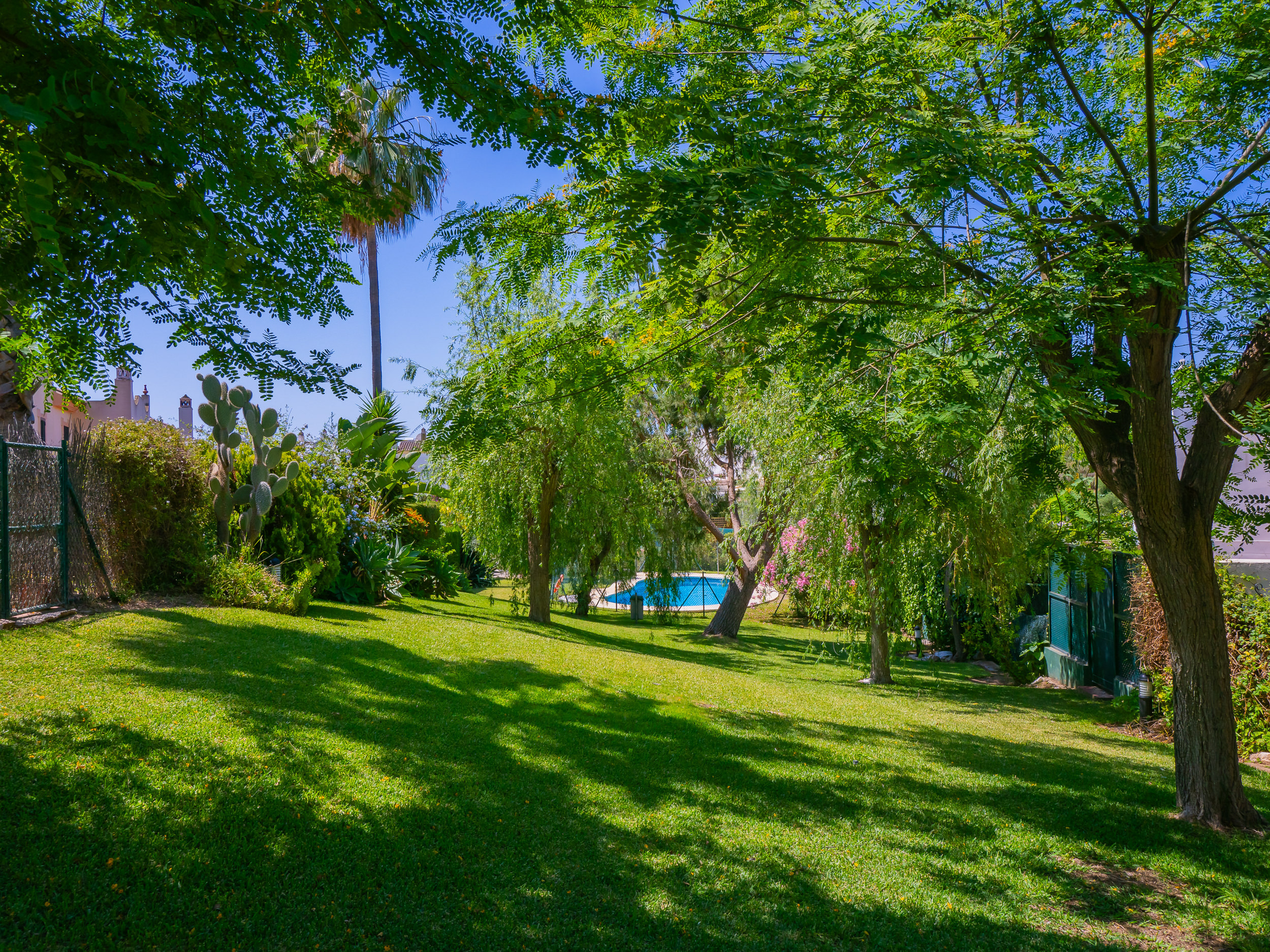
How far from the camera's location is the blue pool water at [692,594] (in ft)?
80.1

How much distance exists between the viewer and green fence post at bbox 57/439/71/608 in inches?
319

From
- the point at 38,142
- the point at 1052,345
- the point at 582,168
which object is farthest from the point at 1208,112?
the point at 38,142

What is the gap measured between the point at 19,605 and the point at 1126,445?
9705 millimetres

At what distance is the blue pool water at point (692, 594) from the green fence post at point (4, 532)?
1622 centimetres

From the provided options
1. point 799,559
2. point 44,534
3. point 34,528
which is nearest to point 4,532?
point 34,528

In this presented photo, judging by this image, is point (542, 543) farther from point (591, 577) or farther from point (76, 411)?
point (76, 411)

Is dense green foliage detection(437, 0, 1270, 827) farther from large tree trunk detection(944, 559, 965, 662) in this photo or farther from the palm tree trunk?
the palm tree trunk

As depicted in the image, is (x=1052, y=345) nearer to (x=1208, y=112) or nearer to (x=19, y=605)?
(x=1208, y=112)

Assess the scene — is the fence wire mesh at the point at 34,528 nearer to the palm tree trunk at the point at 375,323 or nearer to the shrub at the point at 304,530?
the shrub at the point at 304,530

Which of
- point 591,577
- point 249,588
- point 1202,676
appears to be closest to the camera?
point 1202,676

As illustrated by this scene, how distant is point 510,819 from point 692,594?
2584 cm

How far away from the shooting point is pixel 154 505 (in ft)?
31.4

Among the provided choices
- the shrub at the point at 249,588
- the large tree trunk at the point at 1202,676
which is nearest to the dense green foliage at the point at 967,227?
the large tree trunk at the point at 1202,676

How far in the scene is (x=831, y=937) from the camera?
4.01 m
